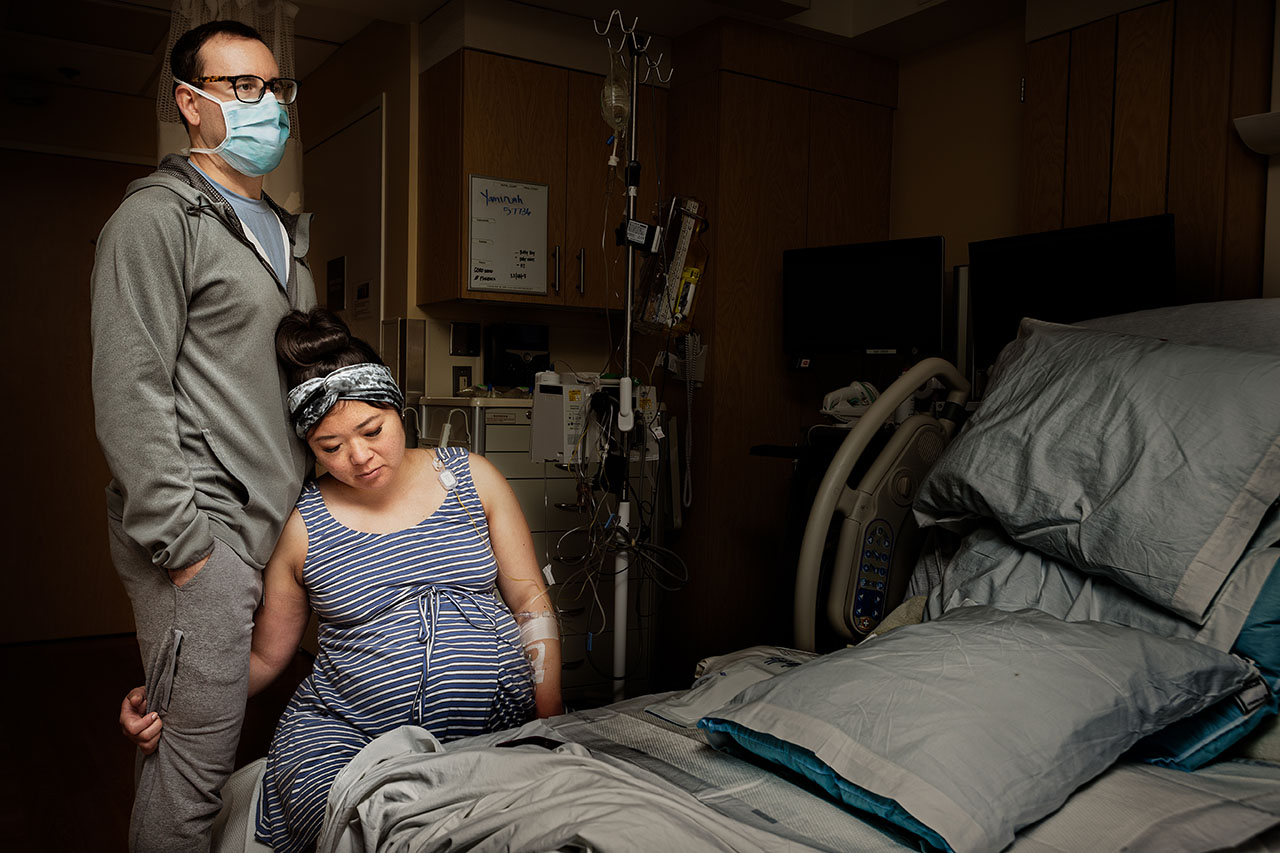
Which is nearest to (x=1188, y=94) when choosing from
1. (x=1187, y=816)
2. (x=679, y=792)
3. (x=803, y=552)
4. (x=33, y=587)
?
(x=803, y=552)

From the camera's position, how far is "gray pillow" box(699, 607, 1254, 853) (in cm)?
108

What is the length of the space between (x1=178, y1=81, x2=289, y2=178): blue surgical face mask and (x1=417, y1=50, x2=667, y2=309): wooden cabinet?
1.78 metres

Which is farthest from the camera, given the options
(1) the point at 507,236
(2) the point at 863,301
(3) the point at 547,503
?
(1) the point at 507,236

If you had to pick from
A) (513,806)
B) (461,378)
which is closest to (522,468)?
(461,378)

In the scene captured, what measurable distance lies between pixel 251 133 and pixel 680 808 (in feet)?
3.83

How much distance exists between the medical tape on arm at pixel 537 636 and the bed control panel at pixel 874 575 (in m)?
0.85

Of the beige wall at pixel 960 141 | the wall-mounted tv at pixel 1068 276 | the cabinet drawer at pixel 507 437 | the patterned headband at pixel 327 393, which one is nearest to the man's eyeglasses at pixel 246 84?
the patterned headband at pixel 327 393

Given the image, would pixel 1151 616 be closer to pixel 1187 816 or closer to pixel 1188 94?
pixel 1187 816

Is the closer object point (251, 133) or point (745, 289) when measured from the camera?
point (251, 133)

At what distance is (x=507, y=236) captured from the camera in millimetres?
3414

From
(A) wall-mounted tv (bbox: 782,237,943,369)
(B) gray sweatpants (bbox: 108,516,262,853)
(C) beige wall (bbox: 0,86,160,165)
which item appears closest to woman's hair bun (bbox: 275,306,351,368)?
(B) gray sweatpants (bbox: 108,516,262,853)

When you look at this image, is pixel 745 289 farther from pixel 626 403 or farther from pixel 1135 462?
pixel 1135 462

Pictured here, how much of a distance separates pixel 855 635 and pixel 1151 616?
746 millimetres

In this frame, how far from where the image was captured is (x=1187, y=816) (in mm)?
1101
